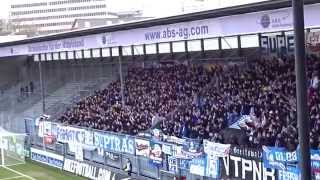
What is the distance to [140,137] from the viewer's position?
22.6 metres

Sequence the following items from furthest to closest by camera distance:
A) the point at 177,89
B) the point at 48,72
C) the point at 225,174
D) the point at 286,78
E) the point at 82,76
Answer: the point at 48,72, the point at 82,76, the point at 177,89, the point at 286,78, the point at 225,174

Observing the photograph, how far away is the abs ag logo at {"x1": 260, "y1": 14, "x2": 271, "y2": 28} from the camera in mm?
17531

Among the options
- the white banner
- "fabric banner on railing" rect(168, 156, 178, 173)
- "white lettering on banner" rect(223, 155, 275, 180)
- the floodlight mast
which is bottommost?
"fabric banner on railing" rect(168, 156, 178, 173)

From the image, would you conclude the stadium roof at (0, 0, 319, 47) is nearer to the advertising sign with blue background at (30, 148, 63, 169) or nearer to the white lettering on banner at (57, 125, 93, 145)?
the white lettering on banner at (57, 125, 93, 145)

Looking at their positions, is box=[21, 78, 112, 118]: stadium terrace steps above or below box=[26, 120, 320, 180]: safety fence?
above

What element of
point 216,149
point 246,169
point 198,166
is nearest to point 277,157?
point 246,169

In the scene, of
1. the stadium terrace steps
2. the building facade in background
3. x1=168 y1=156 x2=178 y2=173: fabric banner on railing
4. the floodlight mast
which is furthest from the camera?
the building facade in background

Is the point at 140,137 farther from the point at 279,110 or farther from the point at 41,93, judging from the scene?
the point at 41,93

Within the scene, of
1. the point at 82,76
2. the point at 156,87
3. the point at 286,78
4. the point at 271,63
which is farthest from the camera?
the point at 82,76

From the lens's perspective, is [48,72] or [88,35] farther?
[48,72]

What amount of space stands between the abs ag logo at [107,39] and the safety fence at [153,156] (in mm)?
4099

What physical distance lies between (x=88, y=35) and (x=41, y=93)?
12576mm

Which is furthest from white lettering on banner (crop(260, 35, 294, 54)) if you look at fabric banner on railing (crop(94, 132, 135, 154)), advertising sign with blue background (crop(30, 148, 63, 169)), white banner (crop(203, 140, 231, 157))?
advertising sign with blue background (crop(30, 148, 63, 169))

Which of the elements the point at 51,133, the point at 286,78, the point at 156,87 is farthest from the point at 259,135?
the point at 51,133
